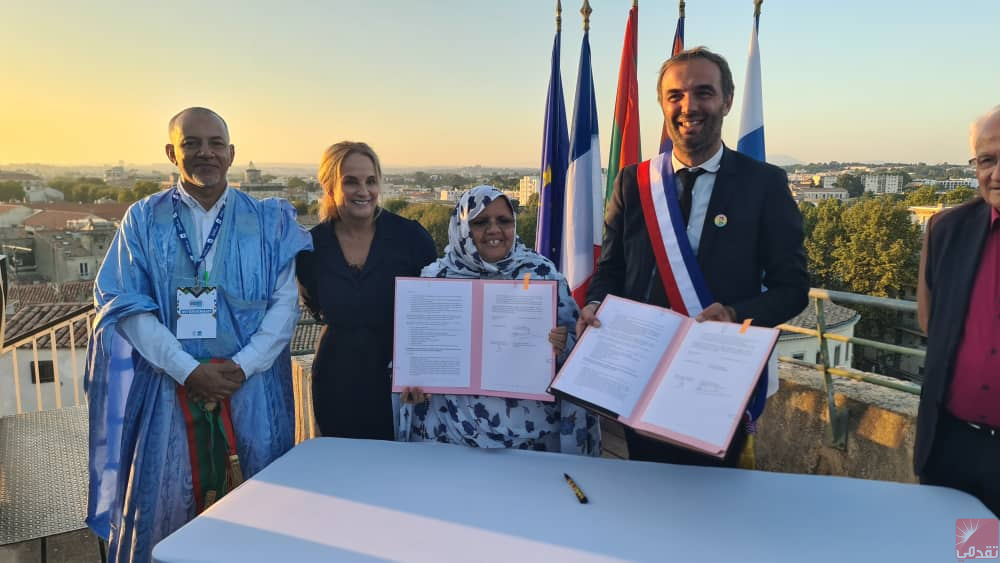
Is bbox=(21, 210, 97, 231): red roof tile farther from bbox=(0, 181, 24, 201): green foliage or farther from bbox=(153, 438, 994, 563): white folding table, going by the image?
bbox=(153, 438, 994, 563): white folding table

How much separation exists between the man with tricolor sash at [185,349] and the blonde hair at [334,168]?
0.33 m

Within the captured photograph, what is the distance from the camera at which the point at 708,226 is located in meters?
2.16

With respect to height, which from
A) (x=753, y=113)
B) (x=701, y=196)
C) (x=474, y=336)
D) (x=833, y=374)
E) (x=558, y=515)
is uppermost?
(x=753, y=113)

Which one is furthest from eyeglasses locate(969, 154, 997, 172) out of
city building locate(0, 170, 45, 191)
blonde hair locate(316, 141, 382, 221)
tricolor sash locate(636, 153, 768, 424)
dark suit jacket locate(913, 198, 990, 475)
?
city building locate(0, 170, 45, 191)

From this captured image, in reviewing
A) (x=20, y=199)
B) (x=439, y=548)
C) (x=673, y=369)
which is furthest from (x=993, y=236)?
(x=20, y=199)

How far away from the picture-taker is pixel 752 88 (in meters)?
5.26

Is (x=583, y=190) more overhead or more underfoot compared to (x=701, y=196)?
more overhead

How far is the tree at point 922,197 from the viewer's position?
54.7 meters

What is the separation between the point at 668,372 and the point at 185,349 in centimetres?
192

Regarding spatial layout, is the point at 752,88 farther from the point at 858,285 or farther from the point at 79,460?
the point at 858,285

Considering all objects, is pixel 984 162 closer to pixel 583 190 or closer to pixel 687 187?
pixel 687 187

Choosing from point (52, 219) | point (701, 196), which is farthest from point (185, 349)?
point (52, 219)

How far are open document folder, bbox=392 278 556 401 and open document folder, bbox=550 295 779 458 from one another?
12.8 inches

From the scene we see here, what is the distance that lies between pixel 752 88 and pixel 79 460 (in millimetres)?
5678
